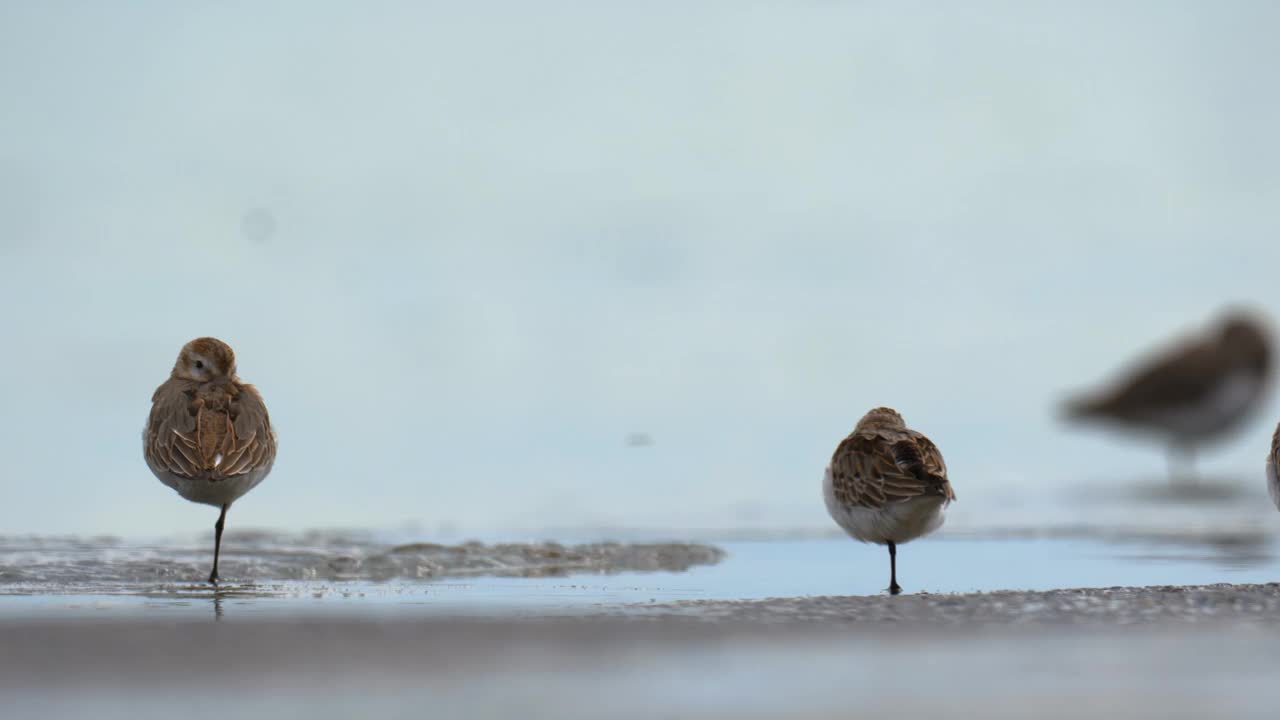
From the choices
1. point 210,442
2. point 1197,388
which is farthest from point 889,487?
point 1197,388

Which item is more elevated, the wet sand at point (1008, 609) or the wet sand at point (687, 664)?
the wet sand at point (1008, 609)

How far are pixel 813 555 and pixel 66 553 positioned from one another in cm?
533

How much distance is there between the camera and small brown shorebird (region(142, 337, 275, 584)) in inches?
365

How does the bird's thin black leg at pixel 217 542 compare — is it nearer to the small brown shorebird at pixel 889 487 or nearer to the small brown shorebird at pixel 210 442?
the small brown shorebird at pixel 210 442

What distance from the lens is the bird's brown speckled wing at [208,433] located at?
9.26 meters

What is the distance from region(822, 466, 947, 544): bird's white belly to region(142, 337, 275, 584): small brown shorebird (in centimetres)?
371

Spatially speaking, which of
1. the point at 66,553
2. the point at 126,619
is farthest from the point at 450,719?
the point at 66,553

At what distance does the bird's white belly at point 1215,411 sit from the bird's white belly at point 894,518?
15770 mm

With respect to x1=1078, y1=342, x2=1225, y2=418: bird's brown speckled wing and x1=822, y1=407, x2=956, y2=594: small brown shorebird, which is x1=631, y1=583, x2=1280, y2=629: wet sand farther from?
x1=1078, y1=342, x2=1225, y2=418: bird's brown speckled wing

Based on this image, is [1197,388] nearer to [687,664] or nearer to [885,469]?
[885,469]

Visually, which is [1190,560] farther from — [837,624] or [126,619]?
[126,619]

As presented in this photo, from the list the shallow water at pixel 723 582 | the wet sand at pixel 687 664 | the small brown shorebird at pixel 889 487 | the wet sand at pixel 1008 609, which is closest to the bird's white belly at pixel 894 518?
the small brown shorebird at pixel 889 487

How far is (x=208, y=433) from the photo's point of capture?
9.34 meters

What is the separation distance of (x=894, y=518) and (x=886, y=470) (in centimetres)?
27
